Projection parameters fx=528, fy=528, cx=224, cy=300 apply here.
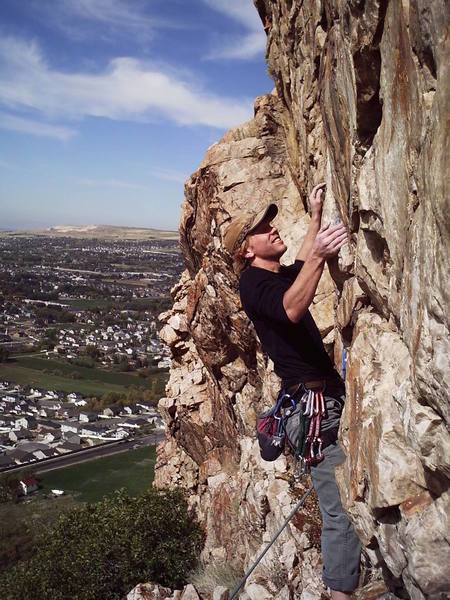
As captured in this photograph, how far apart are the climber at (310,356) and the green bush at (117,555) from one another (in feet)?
37.7

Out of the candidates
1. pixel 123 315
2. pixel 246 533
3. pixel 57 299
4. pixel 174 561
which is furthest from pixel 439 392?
pixel 57 299

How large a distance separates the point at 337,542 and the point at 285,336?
1696 mm

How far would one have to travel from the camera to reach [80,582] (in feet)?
49.3

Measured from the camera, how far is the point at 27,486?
1547 inches

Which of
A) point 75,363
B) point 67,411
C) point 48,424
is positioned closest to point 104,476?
point 48,424

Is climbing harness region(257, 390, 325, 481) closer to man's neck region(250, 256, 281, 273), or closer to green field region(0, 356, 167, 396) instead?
man's neck region(250, 256, 281, 273)

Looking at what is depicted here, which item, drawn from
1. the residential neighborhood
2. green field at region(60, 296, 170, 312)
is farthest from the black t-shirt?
green field at region(60, 296, 170, 312)

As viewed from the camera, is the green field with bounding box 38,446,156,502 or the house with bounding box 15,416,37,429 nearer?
the green field with bounding box 38,446,156,502

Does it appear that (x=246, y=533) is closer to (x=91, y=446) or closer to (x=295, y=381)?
(x=295, y=381)

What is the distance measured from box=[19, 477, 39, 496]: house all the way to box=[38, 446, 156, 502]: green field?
648 millimetres

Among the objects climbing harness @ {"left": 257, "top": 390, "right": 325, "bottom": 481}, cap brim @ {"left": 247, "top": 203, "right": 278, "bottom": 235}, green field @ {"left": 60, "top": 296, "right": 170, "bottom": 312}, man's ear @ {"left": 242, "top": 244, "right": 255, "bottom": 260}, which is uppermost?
Result: cap brim @ {"left": 247, "top": 203, "right": 278, "bottom": 235}

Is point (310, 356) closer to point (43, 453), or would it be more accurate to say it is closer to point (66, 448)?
point (43, 453)

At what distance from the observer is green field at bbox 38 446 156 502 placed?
37.2 m

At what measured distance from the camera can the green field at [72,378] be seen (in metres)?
70.5
